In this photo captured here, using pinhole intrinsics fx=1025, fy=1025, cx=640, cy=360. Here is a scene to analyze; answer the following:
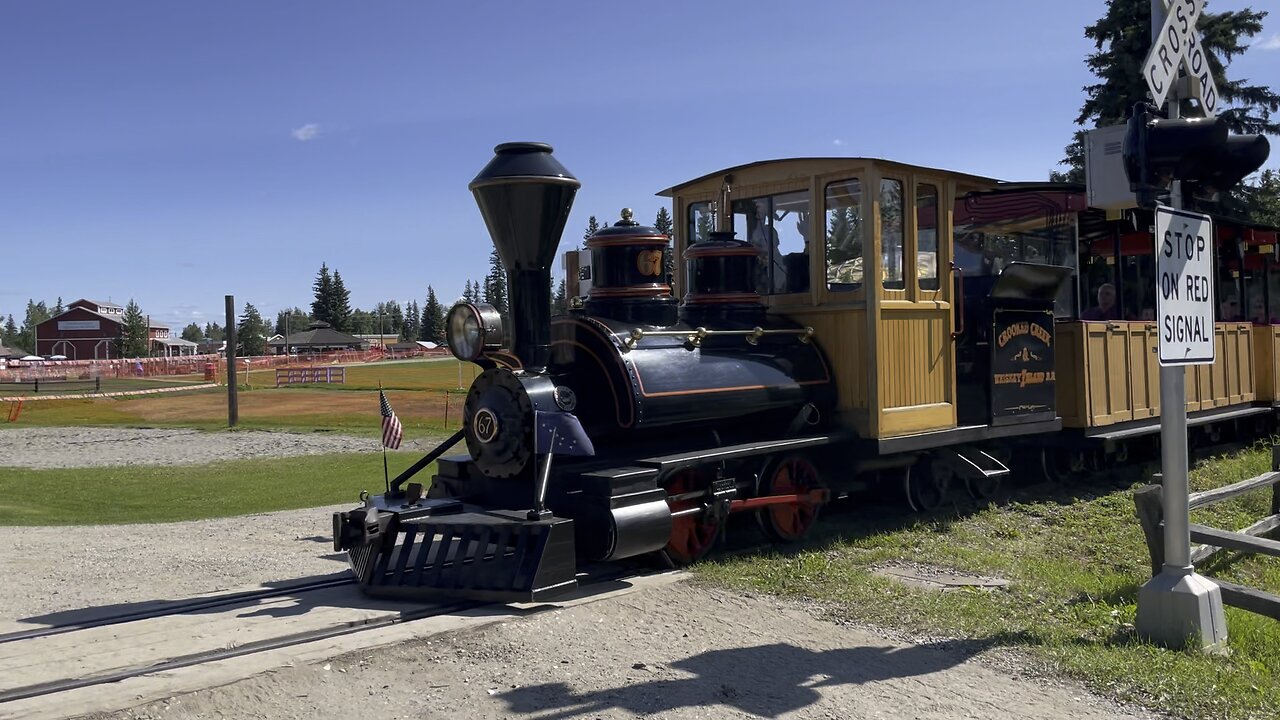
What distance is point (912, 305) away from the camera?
8414 mm

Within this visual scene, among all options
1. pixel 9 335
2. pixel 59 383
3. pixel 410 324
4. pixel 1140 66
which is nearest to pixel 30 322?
pixel 9 335

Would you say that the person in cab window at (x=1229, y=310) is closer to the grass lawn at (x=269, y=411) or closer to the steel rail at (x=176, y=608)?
the steel rail at (x=176, y=608)

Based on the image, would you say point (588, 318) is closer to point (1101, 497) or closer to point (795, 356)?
point (795, 356)

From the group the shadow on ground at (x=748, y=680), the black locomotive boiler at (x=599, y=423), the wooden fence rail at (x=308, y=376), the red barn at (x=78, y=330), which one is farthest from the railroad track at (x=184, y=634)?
the red barn at (x=78, y=330)

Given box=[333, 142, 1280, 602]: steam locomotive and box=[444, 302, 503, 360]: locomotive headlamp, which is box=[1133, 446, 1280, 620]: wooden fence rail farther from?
box=[444, 302, 503, 360]: locomotive headlamp

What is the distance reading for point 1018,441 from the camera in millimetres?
10375

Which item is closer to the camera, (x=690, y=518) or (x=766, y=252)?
(x=690, y=518)

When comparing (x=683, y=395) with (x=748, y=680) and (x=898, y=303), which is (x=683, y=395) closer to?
(x=898, y=303)

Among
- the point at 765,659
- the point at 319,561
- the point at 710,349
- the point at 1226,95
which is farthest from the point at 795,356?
the point at 1226,95

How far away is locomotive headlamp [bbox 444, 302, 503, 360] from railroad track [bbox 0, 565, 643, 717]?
66.0 inches

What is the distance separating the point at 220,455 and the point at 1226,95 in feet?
90.9

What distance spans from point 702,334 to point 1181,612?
11.7 feet

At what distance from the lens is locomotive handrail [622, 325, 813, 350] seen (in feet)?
23.3

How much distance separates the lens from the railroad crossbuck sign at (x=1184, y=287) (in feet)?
16.8
